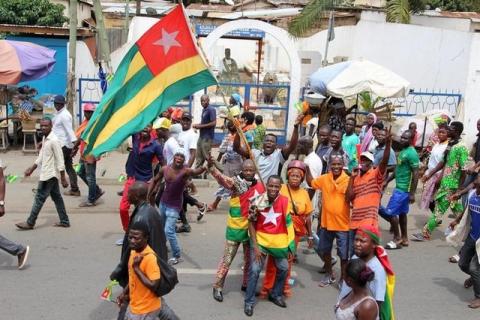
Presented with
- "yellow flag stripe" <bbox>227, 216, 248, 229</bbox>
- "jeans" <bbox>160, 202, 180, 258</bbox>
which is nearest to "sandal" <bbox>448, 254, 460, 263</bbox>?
"yellow flag stripe" <bbox>227, 216, 248, 229</bbox>

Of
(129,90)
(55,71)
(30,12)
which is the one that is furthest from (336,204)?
(30,12)

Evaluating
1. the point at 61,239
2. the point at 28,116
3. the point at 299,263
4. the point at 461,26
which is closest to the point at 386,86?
the point at 299,263

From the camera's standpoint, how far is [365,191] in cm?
585

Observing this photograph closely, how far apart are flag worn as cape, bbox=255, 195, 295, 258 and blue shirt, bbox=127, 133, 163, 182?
2251 millimetres

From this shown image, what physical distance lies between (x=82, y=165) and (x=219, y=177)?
14.1 feet

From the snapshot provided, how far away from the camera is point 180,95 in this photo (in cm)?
563

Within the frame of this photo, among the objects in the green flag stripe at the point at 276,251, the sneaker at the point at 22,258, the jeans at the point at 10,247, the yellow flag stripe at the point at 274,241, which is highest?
the yellow flag stripe at the point at 274,241

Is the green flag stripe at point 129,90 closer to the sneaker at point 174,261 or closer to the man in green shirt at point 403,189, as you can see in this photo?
the sneaker at point 174,261

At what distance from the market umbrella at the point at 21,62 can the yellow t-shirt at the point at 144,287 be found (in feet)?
27.3

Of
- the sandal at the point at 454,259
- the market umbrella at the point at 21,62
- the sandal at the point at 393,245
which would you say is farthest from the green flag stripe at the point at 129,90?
the market umbrella at the point at 21,62

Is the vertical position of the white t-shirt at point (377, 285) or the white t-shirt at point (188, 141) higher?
the white t-shirt at point (188, 141)

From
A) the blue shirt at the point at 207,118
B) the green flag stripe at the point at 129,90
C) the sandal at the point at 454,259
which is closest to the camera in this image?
the green flag stripe at the point at 129,90

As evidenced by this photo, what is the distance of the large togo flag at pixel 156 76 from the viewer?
5566mm

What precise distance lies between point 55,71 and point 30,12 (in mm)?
6331
